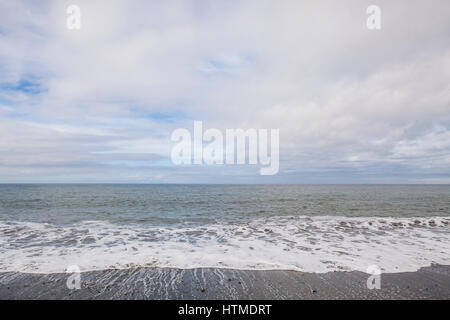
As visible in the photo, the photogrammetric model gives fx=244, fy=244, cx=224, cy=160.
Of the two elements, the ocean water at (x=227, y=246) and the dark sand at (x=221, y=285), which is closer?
the dark sand at (x=221, y=285)

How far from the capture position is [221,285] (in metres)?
7.08

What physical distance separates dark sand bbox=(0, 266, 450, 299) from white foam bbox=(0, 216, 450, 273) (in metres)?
0.64

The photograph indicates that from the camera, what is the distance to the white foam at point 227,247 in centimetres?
897

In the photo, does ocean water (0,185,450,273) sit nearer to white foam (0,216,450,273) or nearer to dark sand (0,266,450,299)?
white foam (0,216,450,273)

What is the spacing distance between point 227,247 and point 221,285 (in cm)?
467

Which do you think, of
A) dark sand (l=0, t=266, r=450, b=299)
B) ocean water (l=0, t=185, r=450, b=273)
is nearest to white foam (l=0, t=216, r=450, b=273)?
ocean water (l=0, t=185, r=450, b=273)

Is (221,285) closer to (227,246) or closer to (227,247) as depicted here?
Answer: (227,247)

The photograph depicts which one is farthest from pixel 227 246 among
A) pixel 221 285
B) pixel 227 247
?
pixel 221 285

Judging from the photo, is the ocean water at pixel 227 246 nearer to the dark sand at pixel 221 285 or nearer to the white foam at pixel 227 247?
the white foam at pixel 227 247

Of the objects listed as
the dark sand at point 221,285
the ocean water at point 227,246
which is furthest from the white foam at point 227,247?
the dark sand at point 221,285

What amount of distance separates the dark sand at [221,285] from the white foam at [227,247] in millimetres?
636

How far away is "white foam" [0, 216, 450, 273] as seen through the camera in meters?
8.97

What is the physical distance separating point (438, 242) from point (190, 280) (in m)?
13.3
